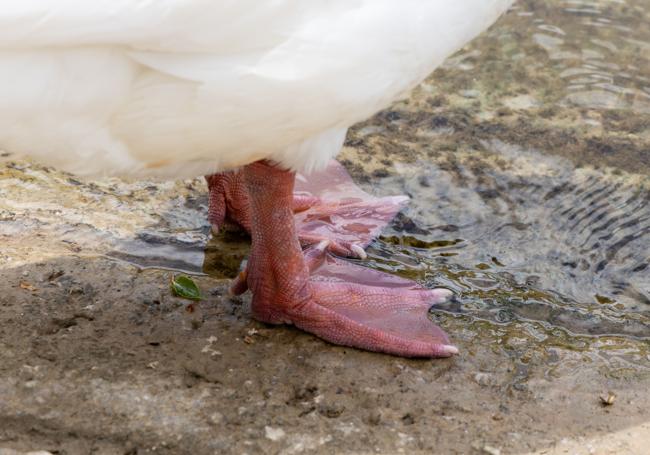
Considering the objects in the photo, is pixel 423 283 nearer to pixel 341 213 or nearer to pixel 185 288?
pixel 341 213

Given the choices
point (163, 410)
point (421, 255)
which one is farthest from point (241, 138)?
point (421, 255)

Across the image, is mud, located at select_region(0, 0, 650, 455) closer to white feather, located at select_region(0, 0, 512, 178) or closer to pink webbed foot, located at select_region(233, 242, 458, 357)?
pink webbed foot, located at select_region(233, 242, 458, 357)

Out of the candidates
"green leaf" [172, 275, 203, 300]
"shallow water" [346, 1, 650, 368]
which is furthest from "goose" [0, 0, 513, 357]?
"shallow water" [346, 1, 650, 368]

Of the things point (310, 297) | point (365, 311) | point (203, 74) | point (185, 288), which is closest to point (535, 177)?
point (365, 311)

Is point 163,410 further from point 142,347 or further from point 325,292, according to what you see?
point 325,292

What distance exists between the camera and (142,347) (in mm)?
3334

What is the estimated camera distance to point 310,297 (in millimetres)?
3551

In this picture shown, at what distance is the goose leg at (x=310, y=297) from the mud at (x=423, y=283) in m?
0.06

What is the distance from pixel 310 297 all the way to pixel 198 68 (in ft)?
3.53

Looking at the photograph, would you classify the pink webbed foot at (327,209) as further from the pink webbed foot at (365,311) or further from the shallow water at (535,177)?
the pink webbed foot at (365,311)

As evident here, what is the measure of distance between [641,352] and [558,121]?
1.66 meters

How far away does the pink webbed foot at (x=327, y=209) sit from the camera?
13.2 feet

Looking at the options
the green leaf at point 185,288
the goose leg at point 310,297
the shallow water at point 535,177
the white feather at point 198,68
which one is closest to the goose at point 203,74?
the white feather at point 198,68

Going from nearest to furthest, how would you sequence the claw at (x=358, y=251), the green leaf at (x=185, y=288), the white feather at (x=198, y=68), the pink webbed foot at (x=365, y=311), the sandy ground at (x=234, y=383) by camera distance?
the white feather at (x=198, y=68)
the sandy ground at (x=234, y=383)
the pink webbed foot at (x=365, y=311)
the green leaf at (x=185, y=288)
the claw at (x=358, y=251)
